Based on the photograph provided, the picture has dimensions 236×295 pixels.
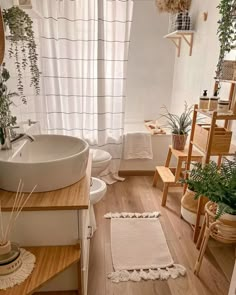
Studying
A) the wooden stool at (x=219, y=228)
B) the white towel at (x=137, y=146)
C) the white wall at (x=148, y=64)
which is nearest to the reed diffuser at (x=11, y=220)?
the wooden stool at (x=219, y=228)

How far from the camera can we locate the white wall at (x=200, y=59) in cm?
220

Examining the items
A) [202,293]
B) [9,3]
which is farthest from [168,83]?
[202,293]

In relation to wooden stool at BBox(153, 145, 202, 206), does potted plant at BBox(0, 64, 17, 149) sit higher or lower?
higher

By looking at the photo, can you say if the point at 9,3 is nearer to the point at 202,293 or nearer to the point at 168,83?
the point at 202,293

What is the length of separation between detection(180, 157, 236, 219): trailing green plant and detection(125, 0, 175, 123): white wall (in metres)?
2.28

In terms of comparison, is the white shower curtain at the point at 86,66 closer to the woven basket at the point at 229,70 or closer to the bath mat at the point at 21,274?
the woven basket at the point at 229,70

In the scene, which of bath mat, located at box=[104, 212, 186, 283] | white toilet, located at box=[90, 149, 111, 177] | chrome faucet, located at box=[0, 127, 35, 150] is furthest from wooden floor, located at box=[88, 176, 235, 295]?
chrome faucet, located at box=[0, 127, 35, 150]

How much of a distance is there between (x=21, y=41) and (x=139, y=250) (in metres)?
1.78

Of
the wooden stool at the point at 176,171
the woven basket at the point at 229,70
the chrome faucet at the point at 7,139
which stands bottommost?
the wooden stool at the point at 176,171

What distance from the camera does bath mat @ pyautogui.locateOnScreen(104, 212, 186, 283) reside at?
1.63 metres

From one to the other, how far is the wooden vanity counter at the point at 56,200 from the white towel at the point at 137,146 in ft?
5.90

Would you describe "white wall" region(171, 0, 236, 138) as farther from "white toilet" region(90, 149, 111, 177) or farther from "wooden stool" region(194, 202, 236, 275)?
"white toilet" region(90, 149, 111, 177)

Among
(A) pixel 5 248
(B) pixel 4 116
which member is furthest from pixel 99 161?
(A) pixel 5 248

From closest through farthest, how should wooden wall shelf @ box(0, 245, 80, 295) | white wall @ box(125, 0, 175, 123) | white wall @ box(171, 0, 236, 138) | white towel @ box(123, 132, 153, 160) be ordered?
wooden wall shelf @ box(0, 245, 80, 295) → white wall @ box(171, 0, 236, 138) → white towel @ box(123, 132, 153, 160) → white wall @ box(125, 0, 175, 123)
